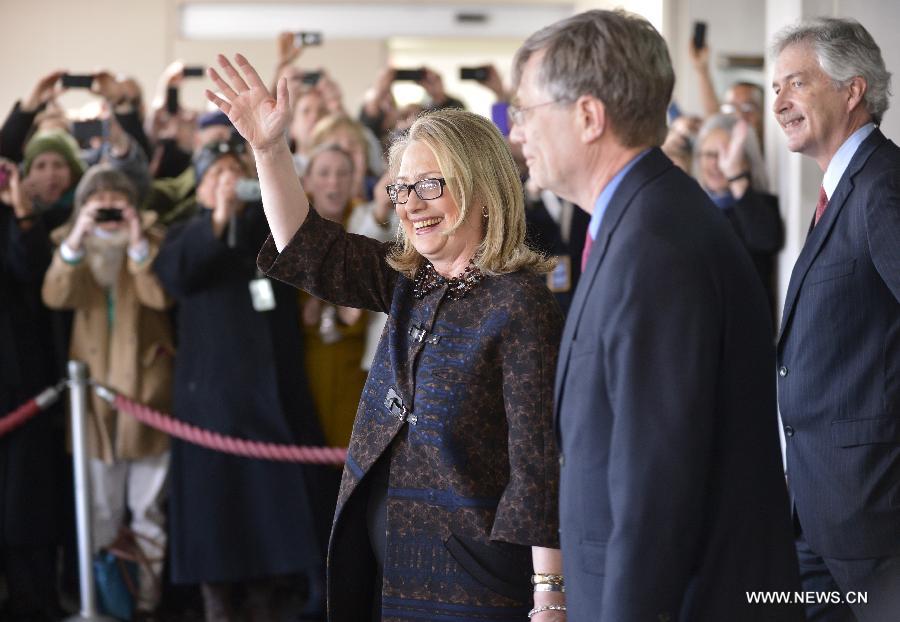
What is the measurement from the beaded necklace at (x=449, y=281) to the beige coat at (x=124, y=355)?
2604 millimetres

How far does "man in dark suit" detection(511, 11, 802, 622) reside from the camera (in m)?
1.71

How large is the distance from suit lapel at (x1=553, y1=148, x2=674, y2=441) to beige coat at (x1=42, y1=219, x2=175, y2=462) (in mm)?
3283

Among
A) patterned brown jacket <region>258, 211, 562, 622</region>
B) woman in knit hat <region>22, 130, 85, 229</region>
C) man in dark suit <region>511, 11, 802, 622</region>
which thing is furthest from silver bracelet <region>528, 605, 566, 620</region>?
woman in knit hat <region>22, 130, 85, 229</region>

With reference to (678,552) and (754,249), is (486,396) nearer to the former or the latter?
(678,552)

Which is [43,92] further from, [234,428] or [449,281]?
[449,281]

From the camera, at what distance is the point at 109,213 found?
4770 millimetres

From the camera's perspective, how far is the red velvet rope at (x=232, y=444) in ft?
15.5

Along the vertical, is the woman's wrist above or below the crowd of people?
above

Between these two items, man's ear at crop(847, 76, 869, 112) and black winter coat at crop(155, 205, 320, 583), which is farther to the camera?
black winter coat at crop(155, 205, 320, 583)

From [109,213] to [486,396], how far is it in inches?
112

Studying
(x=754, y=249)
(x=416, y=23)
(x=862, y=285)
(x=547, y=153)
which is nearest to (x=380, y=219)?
(x=754, y=249)

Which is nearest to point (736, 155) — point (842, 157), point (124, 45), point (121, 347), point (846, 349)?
point (842, 157)

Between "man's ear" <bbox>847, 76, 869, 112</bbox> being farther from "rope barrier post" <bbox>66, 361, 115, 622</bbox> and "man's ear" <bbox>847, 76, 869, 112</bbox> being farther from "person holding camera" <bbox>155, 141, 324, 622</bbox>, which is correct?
"rope barrier post" <bbox>66, 361, 115, 622</bbox>

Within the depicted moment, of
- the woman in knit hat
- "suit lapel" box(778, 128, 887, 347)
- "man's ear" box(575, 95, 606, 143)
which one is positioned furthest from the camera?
the woman in knit hat
